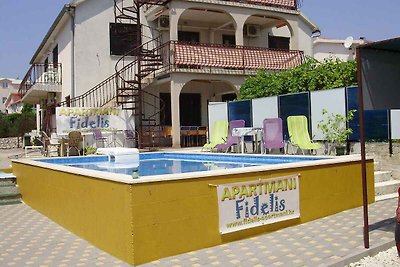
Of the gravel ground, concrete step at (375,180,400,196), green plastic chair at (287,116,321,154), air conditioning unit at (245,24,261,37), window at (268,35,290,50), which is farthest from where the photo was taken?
window at (268,35,290,50)

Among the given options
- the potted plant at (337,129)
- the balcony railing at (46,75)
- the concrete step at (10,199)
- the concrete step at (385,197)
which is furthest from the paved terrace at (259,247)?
the balcony railing at (46,75)

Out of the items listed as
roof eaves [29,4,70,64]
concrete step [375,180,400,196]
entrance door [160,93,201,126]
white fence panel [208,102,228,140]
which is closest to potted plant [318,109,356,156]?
concrete step [375,180,400,196]

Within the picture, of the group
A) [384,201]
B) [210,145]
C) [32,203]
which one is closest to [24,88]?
[210,145]

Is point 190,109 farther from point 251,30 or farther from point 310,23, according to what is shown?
point 310,23

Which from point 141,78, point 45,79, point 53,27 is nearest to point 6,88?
point 45,79

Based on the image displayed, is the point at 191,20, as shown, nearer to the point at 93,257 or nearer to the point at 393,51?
the point at 393,51

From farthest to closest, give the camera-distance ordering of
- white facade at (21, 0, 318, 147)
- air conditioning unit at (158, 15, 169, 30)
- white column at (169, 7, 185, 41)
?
air conditioning unit at (158, 15, 169, 30)
white facade at (21, 0, 318, 147)
white column at (169, 7, 185, 41)

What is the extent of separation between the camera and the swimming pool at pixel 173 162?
10.7 m

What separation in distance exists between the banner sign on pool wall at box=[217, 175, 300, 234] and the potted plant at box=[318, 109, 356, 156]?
4971 millimetres

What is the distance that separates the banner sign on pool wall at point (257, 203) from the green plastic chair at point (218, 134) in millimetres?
8160

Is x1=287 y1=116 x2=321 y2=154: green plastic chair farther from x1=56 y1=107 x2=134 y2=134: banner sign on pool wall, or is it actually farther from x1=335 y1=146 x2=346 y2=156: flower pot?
x1=56 y1=107 x2=134 y2=134: banner sign on pool wall

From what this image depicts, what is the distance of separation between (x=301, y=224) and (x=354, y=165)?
1.76 metres

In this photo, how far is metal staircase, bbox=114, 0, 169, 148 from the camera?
18266 mm

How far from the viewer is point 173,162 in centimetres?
1362
